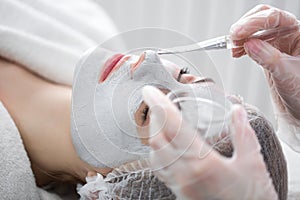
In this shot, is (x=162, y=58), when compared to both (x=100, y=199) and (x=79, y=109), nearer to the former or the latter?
(x=79, y=109)

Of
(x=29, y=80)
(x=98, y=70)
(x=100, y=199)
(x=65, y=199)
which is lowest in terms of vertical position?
(x=65, y=199)

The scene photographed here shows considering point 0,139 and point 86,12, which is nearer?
point 0,139

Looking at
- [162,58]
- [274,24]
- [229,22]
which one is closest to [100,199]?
[162,58]

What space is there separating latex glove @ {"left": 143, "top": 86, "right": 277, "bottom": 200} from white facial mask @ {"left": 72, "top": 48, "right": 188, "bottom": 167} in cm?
19

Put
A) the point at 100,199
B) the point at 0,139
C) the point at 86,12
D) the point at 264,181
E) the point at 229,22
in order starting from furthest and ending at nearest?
the point at 229,22 → the point at 86,12 → the point at 0,139 → the point at 100,199 → the point at 264,181

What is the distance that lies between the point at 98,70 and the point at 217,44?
310 millimetres

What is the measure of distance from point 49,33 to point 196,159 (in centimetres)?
78

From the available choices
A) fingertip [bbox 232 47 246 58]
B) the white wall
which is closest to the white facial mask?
fingertip [bbox 232 47 246 58]

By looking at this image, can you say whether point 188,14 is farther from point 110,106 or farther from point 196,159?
point 196,159

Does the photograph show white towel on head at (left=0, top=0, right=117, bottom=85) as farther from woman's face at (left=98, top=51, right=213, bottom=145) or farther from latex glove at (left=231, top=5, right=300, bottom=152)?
latex glove at (left=231, top=5, right=300, bottom=152)

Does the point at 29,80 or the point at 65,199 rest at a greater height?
the point at 29,80

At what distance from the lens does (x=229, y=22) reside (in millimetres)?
2145

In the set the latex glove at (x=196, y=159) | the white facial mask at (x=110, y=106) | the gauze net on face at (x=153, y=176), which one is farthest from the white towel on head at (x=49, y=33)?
the latex glove at (x=196, y=159)

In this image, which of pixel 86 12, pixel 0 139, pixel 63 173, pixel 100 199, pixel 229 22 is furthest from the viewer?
pixel 229 22
